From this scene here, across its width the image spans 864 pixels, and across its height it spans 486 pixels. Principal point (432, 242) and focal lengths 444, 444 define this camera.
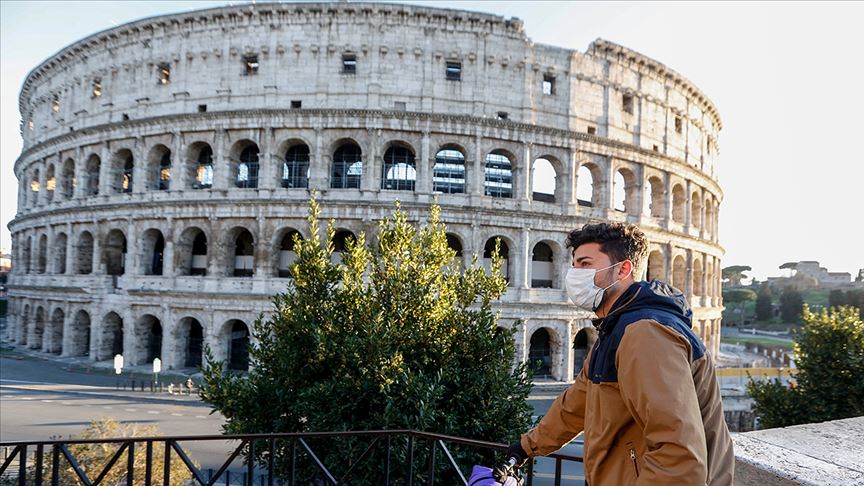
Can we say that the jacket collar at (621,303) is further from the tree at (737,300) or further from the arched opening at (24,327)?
the tree at (737,300)

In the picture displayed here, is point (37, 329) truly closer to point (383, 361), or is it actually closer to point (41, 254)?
point (41, 254)

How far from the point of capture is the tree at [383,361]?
25.9 ft

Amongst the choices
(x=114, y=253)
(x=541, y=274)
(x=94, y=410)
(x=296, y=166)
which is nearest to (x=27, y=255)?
(x=114, y=253)

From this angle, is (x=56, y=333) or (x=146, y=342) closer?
(x=146, y=342)

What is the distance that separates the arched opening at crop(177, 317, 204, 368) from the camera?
24.1 metres

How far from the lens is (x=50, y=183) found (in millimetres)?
30875

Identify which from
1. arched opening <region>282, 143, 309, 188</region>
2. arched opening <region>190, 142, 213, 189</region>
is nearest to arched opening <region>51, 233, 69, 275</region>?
arched opening <region>190, 142, 213, 189</region>

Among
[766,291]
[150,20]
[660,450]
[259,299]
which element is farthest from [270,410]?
[766,291]

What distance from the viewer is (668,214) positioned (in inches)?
1058

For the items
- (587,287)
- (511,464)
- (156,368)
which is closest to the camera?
(587,287)

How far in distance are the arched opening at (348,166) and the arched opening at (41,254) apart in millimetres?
21301

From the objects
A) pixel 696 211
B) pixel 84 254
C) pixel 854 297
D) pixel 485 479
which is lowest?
pixel 854 297

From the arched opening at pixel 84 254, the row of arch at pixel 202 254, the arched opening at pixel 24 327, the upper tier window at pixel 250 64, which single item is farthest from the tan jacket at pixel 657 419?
the arched opening at pixel 24 327

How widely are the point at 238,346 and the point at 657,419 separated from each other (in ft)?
87.9
